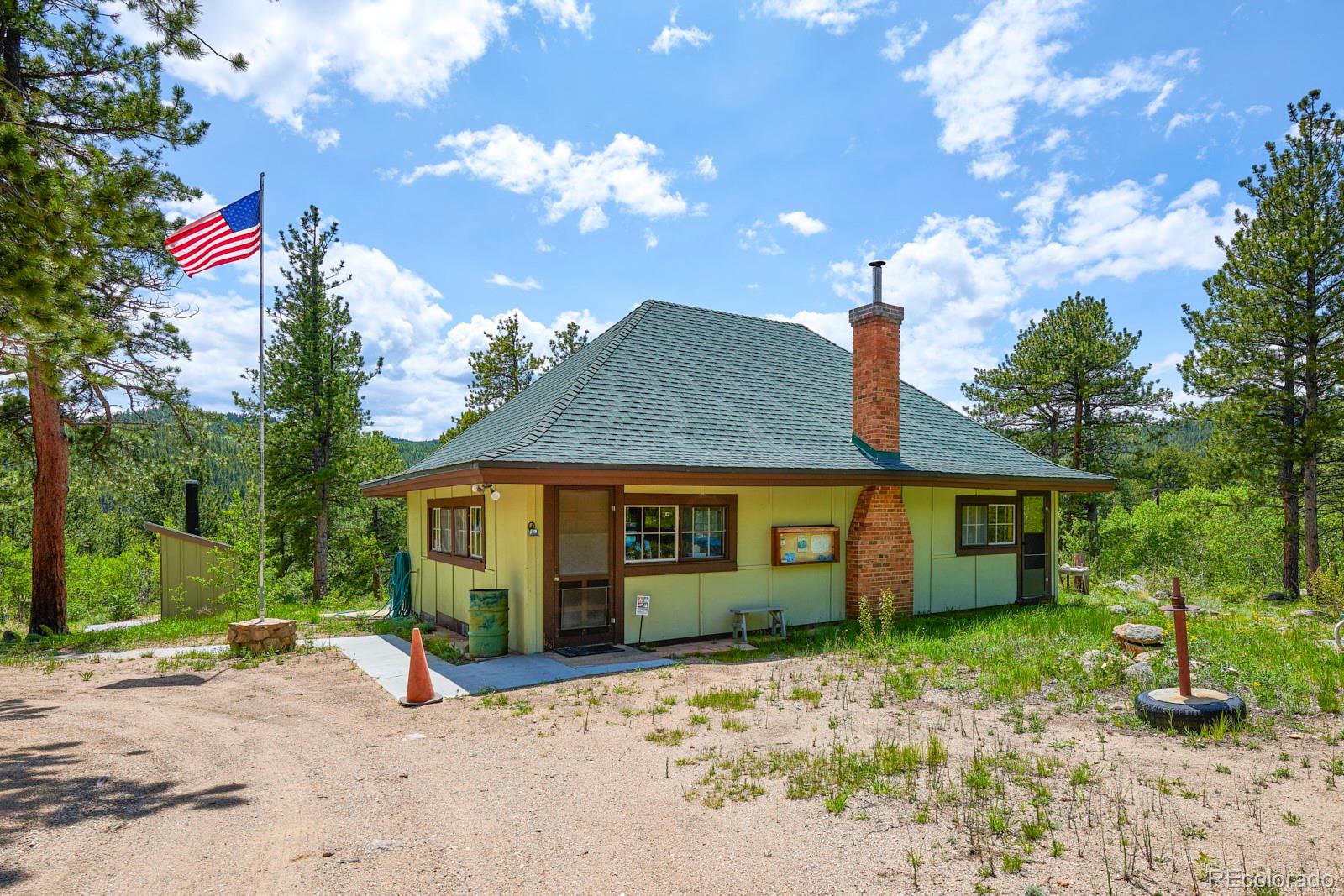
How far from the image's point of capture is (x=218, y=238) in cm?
1025

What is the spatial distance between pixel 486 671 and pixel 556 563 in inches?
62.8

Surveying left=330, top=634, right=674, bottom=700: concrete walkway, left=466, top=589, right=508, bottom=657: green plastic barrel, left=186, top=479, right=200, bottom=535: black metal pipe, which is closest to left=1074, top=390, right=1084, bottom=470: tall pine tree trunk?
left=330, top=634, right=674, bottom=700: concrete walkway

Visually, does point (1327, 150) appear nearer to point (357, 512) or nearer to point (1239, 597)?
point (1239, 597)

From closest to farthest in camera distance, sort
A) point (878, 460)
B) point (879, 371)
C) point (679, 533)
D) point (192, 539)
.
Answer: point (679, 533) → point (878, 460) → point (879, 371) → point (192, 539)

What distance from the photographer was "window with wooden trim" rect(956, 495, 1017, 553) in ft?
42.9

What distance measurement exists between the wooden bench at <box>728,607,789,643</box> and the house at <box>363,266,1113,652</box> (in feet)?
0.53

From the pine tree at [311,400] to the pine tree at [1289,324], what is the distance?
82.4 ft

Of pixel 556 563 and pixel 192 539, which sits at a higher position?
pixel 556 563

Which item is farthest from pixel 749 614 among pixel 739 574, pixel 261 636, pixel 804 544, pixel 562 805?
pixel 261 636

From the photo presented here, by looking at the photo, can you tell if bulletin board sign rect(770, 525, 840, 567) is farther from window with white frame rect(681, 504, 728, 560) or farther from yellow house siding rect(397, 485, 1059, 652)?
window with white frame rect(681, 504, 728, 560)

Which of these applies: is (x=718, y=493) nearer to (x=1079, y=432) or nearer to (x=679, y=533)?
(x=679, y=533)

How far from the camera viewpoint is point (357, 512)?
2575 cm

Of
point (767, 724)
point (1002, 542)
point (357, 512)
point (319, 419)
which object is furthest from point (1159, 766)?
point (357, 512)

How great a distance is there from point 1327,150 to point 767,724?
2040cm
